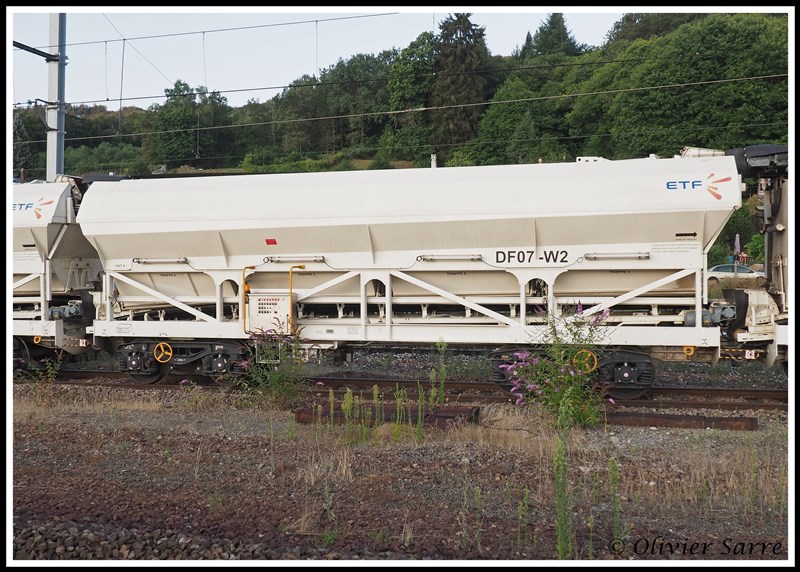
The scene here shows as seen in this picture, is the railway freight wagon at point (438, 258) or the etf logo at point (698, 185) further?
the railway freight wagon at point (438, 258)

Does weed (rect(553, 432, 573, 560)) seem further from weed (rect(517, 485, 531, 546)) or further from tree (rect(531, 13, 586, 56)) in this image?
tree (rect(531, 13, 586, 56))

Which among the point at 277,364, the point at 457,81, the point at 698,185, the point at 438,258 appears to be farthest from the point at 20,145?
the point at 698,185

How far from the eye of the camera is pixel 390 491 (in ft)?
19.3

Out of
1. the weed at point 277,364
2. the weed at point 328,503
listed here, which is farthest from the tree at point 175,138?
the weed at point 328,503

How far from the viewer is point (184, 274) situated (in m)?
11.0

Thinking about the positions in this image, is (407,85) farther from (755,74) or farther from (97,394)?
(97,394)

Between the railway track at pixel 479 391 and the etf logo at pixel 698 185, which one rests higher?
the etf logo at pixel 698 185

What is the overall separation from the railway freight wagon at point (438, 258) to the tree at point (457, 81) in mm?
38733

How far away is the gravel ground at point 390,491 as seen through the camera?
4762mm

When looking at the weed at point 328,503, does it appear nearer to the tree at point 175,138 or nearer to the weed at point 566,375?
the weed at point 566,375

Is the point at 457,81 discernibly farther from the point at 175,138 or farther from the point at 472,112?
the point at 175,138

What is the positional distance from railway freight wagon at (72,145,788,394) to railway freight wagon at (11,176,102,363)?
938 mm

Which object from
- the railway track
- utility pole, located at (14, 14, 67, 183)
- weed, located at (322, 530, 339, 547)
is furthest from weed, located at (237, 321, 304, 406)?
utility pole, located at (14, 14, 67, 183)

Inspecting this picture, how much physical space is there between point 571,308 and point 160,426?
5901 mm
